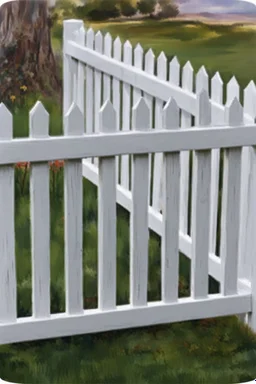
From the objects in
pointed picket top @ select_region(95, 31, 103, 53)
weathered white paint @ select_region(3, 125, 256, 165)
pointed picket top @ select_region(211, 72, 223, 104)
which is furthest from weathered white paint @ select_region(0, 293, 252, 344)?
pointed picket top @ select_region(95, 31, 103, 53)

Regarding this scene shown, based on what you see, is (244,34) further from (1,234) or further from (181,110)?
(1,234)

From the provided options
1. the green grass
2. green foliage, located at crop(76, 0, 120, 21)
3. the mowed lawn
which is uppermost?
green foliage, located at crop(76, 0, 120, 21)

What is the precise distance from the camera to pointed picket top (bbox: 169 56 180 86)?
5121mm

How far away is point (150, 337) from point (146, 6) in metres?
1.42

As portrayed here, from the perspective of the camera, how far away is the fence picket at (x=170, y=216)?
411 cm

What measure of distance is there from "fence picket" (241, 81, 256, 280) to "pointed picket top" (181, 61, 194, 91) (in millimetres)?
640

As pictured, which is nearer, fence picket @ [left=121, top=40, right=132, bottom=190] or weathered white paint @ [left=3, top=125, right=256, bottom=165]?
weathered white paint @ [left=3, top=125, right=256, bottom=165]

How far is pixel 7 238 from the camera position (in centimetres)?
400

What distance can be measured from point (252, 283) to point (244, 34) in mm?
1111

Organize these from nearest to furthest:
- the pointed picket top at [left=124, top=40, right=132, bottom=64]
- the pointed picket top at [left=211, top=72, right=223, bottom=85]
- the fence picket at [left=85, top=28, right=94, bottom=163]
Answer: the pointed picket top at [left=211, top=72, right=223, bottom=85] < the pointed picket top at [left=124, top=40, right=132, bottom=64] < the fence picket at [left=85, top=28, right=94, bottom=163]

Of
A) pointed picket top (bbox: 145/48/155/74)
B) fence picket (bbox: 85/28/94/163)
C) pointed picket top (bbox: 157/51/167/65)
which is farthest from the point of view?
fence picket (bbox: 85/28/94/163)

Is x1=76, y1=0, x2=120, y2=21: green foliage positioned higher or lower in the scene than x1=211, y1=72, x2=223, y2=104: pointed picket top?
higher

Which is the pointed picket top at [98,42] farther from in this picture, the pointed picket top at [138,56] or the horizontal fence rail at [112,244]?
the horizontal fence rail at [112,244]

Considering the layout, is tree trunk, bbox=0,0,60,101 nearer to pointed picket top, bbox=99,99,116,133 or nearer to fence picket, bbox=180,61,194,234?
fence picket, bbox=180,61,194,234
